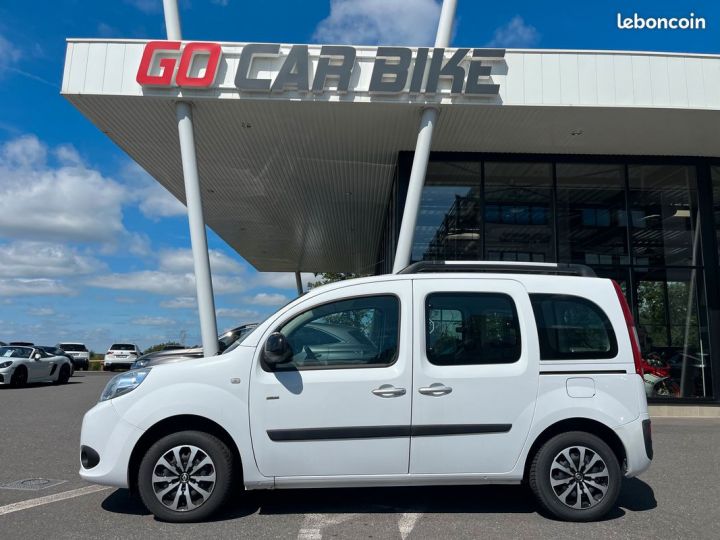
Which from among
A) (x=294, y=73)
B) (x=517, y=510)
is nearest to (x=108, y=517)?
(x=517, y=510)

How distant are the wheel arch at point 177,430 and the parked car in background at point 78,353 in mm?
31638

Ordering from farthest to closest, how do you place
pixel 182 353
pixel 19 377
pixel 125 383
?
pixel 19 377 → pixel 182 353 → pixel 125 383

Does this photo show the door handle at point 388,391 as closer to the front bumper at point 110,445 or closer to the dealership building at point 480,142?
the front bumper at point 110,445

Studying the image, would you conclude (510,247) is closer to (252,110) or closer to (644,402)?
(252,110)

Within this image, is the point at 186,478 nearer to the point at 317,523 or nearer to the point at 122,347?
the point at 317,523

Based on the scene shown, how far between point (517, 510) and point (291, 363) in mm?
2235

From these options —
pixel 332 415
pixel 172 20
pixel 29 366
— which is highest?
pixel 172 20

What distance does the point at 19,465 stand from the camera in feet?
21.4

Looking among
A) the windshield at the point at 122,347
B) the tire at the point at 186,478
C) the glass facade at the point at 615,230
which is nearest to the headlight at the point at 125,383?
the tire at the point at 186,478

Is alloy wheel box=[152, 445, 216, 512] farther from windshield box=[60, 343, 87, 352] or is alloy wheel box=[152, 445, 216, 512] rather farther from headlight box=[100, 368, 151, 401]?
windshield box=[60, 343, 87, 352]

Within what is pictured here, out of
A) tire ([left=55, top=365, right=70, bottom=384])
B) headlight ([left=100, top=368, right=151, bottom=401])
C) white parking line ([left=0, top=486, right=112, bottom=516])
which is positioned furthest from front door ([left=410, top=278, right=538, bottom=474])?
tire ([left=55, top=365, right=70, bottom=384])

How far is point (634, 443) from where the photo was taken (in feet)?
15.3

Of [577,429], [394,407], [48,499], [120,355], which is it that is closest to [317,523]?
[394,407]

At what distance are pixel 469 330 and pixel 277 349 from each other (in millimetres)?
1532
